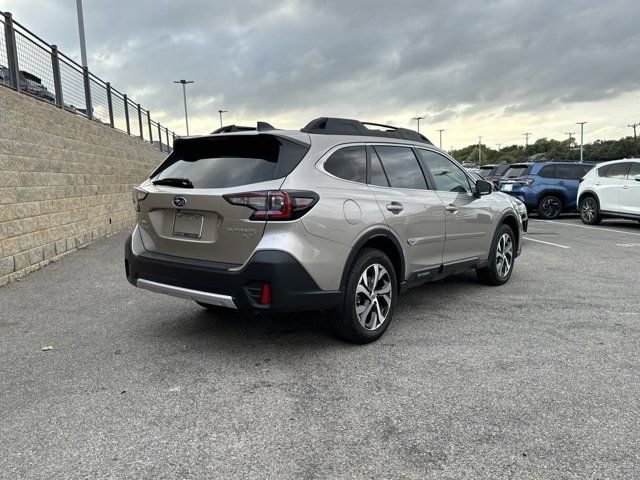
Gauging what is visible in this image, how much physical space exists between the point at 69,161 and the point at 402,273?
23.3 ft

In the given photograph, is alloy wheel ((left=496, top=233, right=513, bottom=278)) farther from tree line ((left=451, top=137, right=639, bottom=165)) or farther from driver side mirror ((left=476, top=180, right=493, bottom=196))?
tree line ((left=451, top=137, right=639, bottom=165))

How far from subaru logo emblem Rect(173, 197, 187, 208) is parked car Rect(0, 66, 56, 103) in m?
5.15

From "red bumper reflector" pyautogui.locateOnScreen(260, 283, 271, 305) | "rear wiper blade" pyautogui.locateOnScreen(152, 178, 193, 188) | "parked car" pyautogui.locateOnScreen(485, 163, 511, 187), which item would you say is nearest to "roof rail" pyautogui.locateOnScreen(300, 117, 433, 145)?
"rear wiper blade" pyautogui.locateOnScreen(152, 178, 193, 188)

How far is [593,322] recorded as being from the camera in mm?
4746

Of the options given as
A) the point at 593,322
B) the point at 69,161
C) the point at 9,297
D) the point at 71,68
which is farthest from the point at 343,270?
the point at 71,68

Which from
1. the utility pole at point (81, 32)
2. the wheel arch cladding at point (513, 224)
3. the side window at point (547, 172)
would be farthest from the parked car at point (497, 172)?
the utility pole at point (81, 32)

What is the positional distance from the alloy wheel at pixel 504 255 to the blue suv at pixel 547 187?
31.3ft

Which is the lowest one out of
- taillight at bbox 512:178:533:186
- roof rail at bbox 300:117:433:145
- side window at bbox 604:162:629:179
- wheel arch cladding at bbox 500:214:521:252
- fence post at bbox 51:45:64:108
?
wheel arch cladding at bbox 500:214:521:252

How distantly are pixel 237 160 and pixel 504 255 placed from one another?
12.7 ft

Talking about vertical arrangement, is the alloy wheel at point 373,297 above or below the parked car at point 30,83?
below

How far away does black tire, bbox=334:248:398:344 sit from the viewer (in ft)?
12.9

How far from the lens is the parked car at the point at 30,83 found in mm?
7465

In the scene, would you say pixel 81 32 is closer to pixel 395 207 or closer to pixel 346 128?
pixel 346 128

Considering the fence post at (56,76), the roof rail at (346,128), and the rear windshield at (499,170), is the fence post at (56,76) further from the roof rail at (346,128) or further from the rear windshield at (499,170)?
the rear windshield at (499,170)
